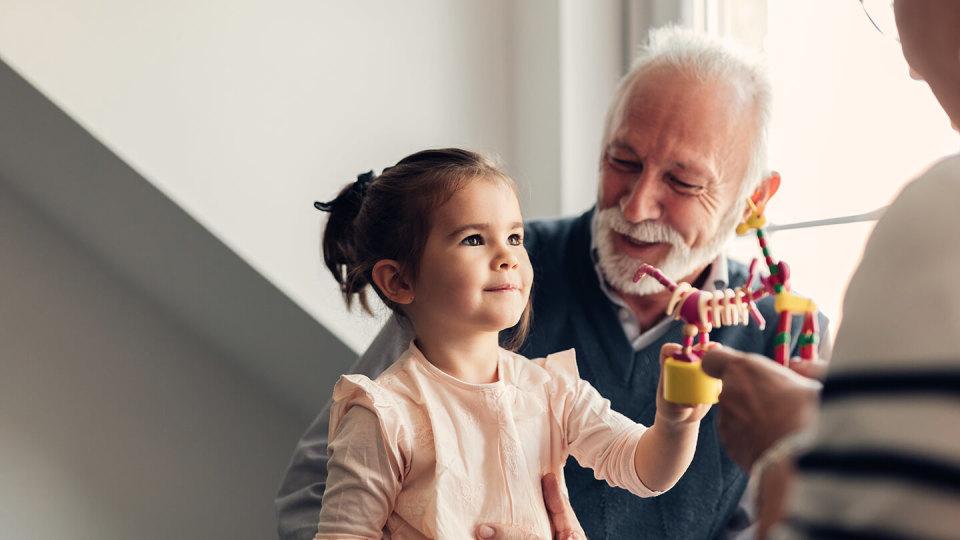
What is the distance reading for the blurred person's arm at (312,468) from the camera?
176 cm

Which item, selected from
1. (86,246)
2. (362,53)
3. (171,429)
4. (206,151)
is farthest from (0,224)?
(362,53)

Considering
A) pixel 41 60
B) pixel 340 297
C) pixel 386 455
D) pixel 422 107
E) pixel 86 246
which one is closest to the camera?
pixel 386 455

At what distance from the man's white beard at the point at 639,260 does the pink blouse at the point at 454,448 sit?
0.44 m

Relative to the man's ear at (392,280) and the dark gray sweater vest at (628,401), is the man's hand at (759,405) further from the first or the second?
the dark gray sweater vest at (628,401)

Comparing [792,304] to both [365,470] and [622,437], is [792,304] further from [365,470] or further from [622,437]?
[365,470]

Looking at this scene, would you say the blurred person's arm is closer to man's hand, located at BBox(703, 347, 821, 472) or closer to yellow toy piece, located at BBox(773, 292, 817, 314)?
yellow toy piece, located at BBox(773, 292, 817, 314)

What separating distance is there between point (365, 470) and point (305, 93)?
3.57ft

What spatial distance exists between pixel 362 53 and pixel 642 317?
0.85 m

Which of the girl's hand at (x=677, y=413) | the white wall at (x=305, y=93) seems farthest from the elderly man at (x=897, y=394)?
the white wall at (x=305, y=93)

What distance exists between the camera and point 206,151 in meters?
2.05

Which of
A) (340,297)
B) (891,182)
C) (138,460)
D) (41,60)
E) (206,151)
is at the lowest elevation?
(138,460)

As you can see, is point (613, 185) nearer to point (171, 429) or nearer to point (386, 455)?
point (386, 455)

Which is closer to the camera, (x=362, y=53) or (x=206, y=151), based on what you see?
(x=206, y=151)

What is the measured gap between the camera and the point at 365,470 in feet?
4.36
